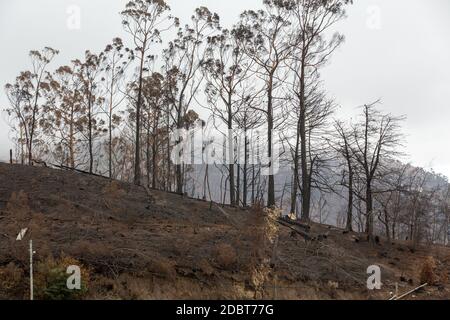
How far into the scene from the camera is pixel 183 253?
1294 centimetres

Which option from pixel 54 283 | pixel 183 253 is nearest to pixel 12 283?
pixel 54 283

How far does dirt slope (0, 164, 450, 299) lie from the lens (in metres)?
10.7

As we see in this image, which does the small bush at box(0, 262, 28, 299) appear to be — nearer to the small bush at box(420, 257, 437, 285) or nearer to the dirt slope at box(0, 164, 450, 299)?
the dirt slope at box(0, 164, 450, 299)

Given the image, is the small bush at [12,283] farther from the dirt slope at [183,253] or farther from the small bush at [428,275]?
the small bush at [428,275]

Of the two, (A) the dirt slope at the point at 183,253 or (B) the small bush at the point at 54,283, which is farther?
(A) the dirt slope at the point at 183,253

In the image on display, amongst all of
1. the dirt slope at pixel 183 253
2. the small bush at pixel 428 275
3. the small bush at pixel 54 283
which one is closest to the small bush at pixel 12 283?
the dirt slope at pixel 183 253

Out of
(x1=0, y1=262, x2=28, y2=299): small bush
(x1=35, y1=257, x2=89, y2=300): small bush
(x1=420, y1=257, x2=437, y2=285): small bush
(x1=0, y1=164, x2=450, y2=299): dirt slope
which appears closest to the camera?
(x1=35, y1=257, x2=89, y2=300): small bush

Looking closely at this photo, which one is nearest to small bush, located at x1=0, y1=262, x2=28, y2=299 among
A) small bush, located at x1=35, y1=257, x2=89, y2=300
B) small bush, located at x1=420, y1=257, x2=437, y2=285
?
small bush, located at x1=35, y1=257, x2=89, y2=300

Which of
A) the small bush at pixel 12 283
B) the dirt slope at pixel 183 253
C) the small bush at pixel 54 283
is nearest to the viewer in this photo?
the small bush at pixel 54 283

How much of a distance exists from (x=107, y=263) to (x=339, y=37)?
19434mm

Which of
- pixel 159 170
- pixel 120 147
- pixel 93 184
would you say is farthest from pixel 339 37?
pixel 120 147

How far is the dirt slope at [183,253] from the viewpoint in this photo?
10703 millimetres

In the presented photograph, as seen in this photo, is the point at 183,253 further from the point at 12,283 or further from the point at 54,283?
the point at 12,283

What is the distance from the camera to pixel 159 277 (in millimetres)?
11281
